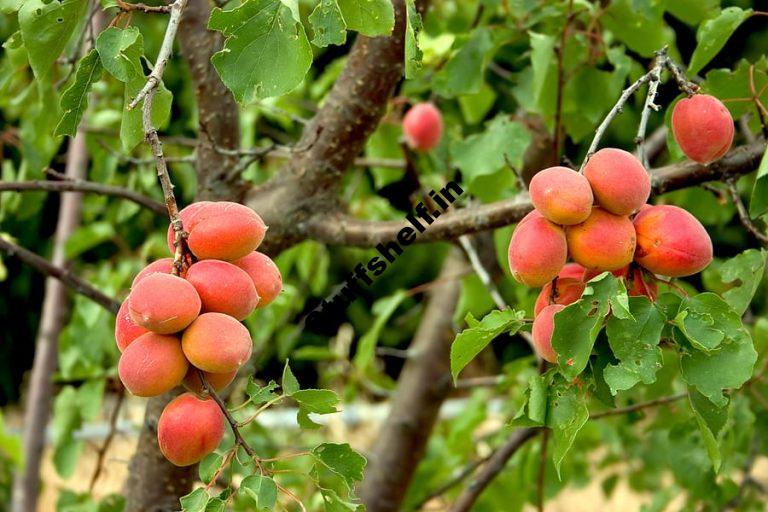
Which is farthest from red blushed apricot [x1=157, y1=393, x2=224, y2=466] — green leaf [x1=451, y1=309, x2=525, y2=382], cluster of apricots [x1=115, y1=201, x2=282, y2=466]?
green leaf [x1=451, y1=309, x2=525, y2=382]

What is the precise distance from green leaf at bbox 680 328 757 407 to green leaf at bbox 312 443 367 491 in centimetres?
24

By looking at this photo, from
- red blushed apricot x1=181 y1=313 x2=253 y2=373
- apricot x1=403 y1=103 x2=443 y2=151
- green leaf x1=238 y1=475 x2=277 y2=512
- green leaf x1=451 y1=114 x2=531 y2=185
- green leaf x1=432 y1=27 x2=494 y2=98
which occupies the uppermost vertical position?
red blushed apricot x1=181 y1=313 x2=253 y2=373

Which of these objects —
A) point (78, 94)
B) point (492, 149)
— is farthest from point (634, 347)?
point (492, 149)

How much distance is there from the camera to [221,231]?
618 mm

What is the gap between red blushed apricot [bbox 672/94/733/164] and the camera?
2.38 feet

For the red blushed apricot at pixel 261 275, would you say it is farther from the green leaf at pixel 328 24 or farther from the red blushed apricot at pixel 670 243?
the red blushed apricot at pixel 670 243

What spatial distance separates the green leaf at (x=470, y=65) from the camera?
3.90 ft

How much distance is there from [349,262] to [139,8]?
2876 mm

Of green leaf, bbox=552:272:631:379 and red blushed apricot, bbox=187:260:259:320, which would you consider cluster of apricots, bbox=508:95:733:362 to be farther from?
red blushed apricot, bbox=187:260:259:320

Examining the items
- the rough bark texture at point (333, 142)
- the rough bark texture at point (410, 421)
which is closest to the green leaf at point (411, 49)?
the rough bark texture at point (333, 142)

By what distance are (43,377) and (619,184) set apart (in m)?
1.31

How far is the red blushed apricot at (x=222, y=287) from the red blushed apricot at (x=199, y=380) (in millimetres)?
43

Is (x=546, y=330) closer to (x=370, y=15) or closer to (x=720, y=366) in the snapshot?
(x=720, y=366)

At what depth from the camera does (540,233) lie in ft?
2.12
